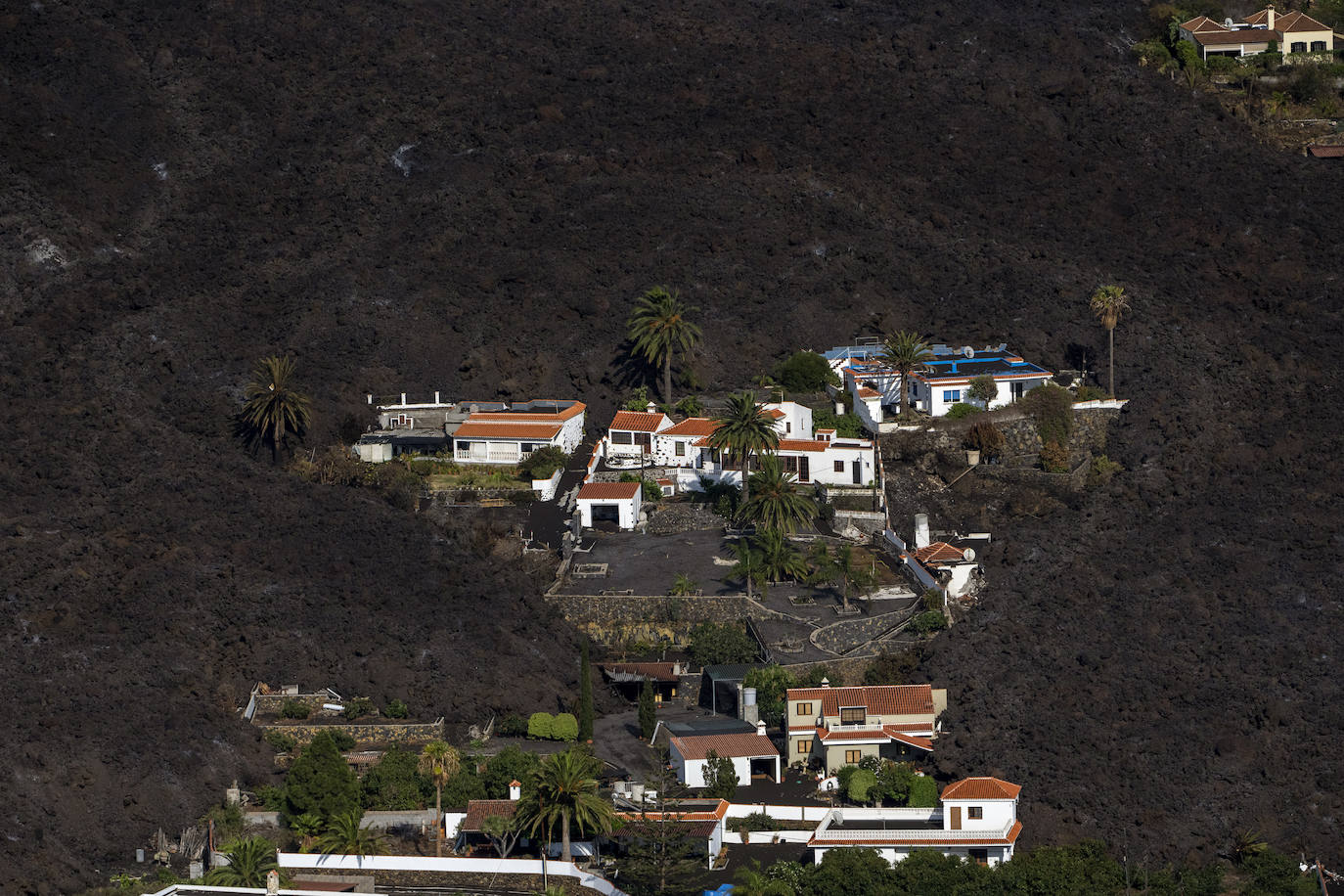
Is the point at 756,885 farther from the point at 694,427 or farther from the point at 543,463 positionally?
the point at 694,427

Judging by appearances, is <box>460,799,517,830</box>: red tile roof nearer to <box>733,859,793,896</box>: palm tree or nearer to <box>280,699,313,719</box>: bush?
<box>733,859,793,896</box>: palm tree

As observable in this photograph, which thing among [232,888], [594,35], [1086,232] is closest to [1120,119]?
[1086,232]

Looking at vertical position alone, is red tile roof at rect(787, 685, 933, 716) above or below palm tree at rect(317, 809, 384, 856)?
above

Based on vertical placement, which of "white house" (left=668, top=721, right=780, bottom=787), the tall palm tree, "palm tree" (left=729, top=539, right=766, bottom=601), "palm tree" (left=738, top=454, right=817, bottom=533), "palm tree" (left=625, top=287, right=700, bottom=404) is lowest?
"white house" (left=668, top=721, right=780, bottom=787)

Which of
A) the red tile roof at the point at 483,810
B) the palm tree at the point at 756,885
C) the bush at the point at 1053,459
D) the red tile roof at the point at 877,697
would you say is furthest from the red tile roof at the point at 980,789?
the bush at the point at 1053,459

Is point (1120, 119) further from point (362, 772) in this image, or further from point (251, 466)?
point (362, 772)

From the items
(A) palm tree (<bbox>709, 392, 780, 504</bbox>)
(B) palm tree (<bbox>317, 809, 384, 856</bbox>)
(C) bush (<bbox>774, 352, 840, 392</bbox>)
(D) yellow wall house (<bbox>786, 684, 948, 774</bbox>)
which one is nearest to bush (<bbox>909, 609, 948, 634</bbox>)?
(D) yellow wall house (<bbox>786, 684, 948, 774</bbox>)
